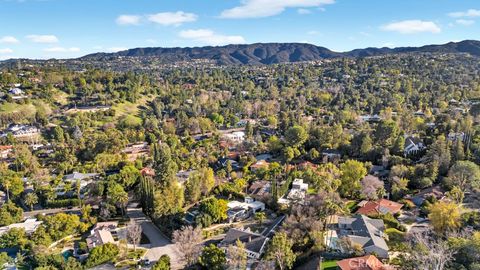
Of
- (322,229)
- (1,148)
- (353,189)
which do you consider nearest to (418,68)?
(353,189)

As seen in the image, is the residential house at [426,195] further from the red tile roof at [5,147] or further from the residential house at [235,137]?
the red tile roof at [5,147]

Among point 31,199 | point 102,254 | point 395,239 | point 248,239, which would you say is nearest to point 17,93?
point 31,199

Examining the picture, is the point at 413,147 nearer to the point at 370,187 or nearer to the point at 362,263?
the point at 370,187

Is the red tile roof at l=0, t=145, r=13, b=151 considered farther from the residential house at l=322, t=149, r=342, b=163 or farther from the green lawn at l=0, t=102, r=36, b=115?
the residential house at l=322, t=149, r=342, b=163

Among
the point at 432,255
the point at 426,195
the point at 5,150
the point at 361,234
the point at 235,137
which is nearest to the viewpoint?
the point at 432,255

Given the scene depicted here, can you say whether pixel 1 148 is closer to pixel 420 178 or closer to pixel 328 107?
pixel 420 178

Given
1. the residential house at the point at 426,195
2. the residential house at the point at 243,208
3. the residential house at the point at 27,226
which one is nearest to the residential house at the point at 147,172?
the residential house at the point at 243,208
